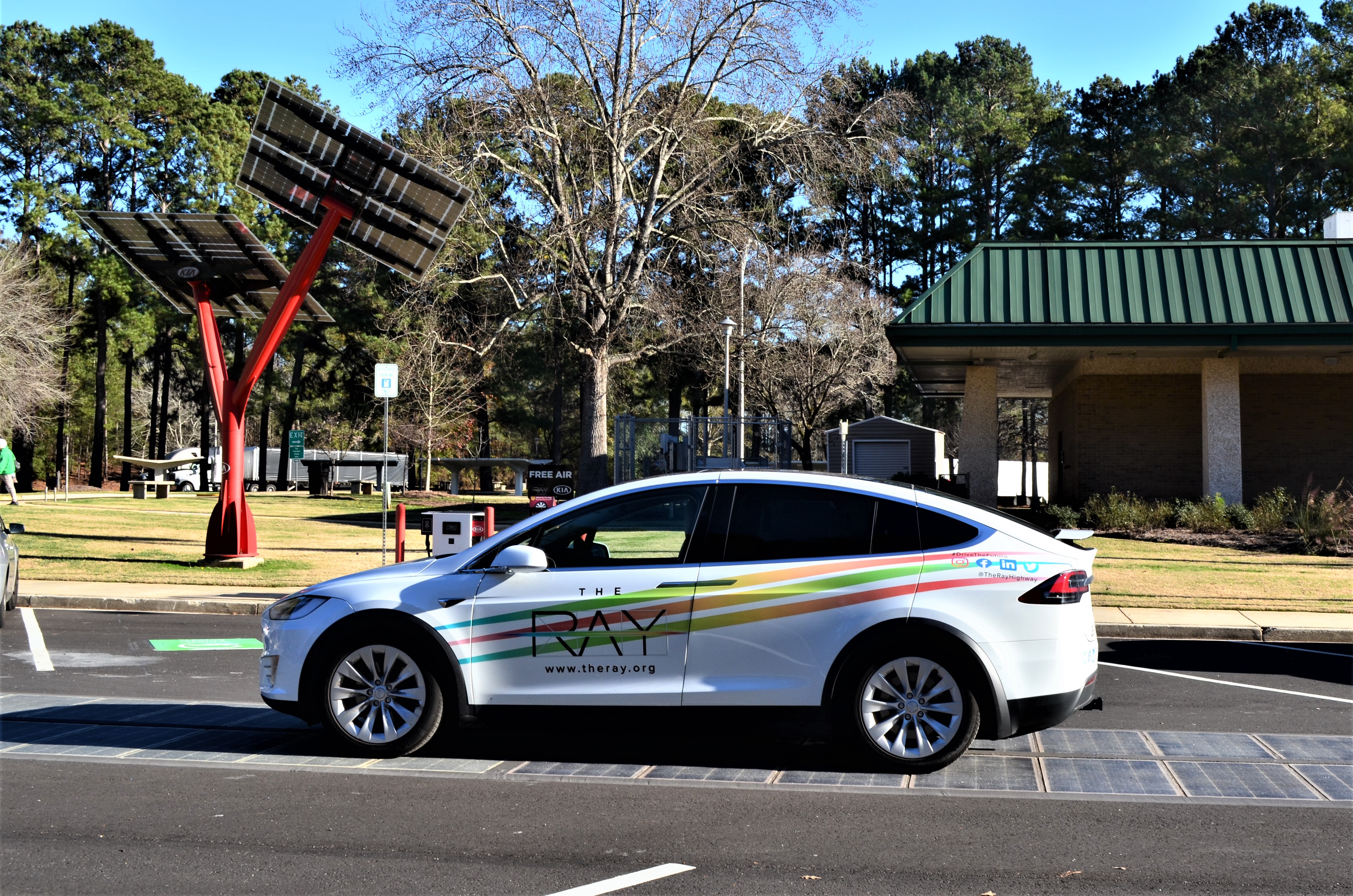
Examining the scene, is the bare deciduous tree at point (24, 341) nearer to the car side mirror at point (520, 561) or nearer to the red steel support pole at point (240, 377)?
the red steel support pole at point (240, 377)

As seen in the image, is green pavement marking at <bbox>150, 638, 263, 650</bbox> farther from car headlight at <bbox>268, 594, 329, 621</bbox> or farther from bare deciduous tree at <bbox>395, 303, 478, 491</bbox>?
bare deciduous tree at <bbox>395, 303, 478, 491</bbox>

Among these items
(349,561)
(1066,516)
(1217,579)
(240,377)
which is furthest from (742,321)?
(1217,579)

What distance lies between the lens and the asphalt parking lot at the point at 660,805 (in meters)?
4.81

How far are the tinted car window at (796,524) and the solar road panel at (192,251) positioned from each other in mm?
13169

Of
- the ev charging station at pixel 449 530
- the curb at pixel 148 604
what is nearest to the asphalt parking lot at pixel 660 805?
the ev charging station at pixel 449 530

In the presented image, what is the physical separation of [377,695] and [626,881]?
Answer: 8.06ft

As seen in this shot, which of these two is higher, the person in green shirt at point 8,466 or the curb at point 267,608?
the person in green shirt at point 8,466

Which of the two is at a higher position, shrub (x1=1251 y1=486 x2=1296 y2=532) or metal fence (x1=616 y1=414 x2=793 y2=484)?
metal fence (x1=616 y1=414 x2=793 y2=484)

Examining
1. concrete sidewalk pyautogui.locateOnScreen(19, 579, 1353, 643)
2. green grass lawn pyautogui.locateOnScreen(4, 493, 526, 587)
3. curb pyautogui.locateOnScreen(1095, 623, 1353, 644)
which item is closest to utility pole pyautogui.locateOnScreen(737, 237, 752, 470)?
green grass lawn pyautogui.locateOnScreen(4, 493, 526, 587)

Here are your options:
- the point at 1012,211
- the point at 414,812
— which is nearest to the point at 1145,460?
the point at 414,812

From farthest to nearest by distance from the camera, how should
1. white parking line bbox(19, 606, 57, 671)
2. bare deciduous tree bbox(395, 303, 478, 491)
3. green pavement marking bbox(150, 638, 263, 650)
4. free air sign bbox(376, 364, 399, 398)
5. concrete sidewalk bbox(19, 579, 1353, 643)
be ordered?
1. bare deciduous tree bbox(395, 303, 478, 491)
2. free air sign bbox(376, 364, 399, 398)
3. concrete sidewalk bbox(19, 579, 1353, 643)
4. green pavement marking bbox(150, 638, 263, 650)
5. white parking line bbox(19, 606, 57, 671)

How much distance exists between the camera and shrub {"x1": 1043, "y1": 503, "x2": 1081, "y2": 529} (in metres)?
23.4

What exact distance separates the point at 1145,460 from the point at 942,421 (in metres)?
37.8

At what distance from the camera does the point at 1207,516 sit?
73.8 ft
